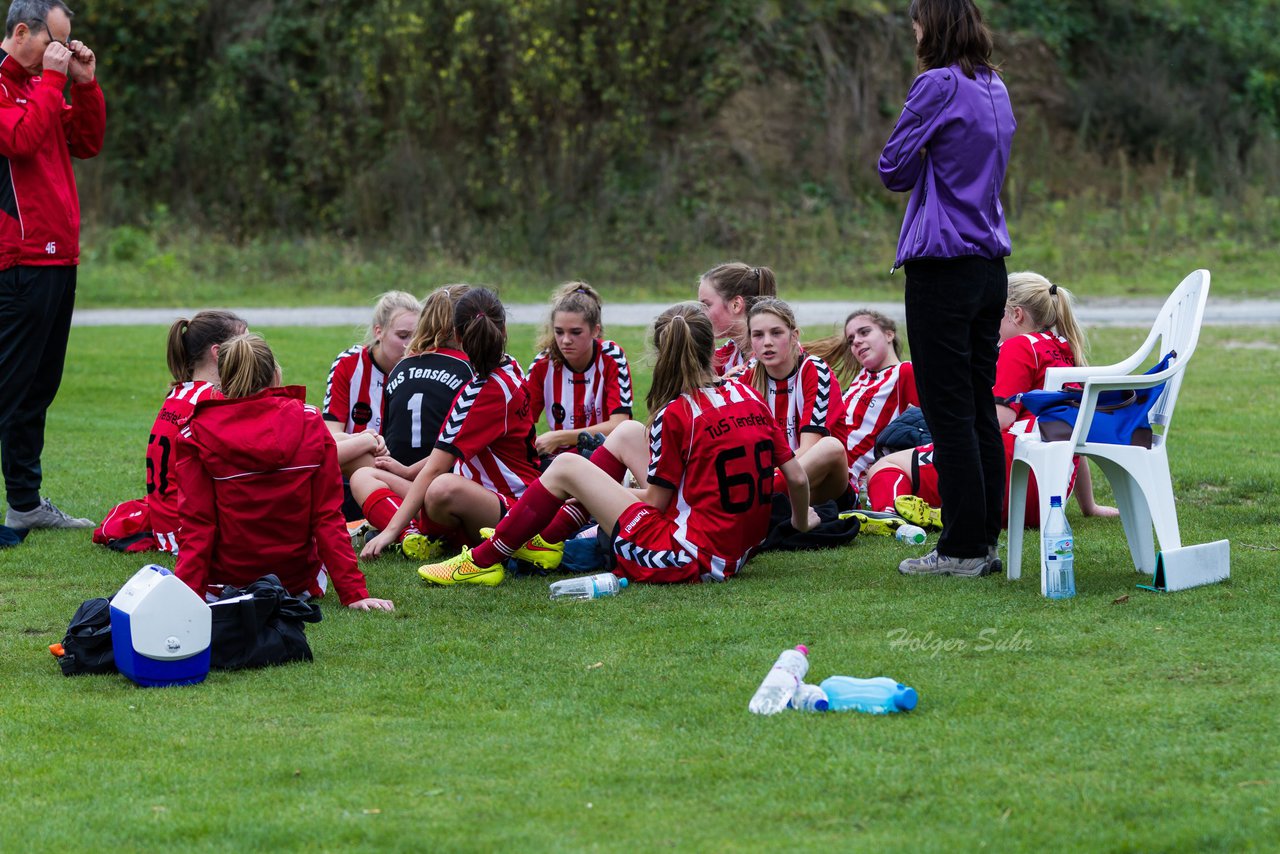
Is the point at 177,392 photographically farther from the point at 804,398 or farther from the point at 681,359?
the point at 804,398

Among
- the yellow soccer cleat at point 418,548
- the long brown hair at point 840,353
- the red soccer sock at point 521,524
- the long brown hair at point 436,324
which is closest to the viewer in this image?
the red soccer sock at point 521,524

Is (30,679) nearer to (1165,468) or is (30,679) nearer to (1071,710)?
(1071,710)

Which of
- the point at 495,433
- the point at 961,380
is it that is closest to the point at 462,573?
the point at 495,433

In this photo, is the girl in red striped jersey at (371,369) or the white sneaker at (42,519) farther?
the girl in red striped jersey at (371,369)

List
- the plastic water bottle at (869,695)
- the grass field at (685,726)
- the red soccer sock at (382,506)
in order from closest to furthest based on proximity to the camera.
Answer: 1. the grass field at (685,726)
2. the plastic water bottle at (869,695)
3. the red soccer sock at (382,506)

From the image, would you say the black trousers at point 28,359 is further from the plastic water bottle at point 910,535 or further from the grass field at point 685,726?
the plastic water bottle at point 910,535

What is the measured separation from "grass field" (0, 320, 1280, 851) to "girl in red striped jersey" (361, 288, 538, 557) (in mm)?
405

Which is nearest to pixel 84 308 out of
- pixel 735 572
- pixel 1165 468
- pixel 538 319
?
pixel 538 319

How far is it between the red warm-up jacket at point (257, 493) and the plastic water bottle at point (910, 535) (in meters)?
2.57

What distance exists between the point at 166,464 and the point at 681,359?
2.38 metres

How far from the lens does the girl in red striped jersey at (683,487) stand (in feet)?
19.4

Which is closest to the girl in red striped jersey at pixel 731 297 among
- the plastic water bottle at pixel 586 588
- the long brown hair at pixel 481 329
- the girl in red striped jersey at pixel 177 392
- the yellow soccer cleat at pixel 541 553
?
the long brown hair at pixel 481 329

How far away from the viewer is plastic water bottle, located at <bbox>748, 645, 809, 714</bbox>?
4199 mm

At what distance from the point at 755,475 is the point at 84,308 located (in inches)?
584
